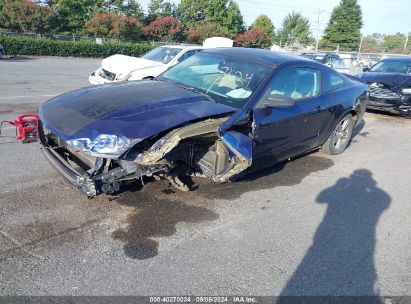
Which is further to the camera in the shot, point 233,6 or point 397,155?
point 233,6

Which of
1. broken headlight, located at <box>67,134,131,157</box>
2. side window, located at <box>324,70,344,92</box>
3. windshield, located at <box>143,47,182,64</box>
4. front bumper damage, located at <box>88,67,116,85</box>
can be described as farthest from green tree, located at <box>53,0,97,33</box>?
broken headlight, located at <box>67,134,131,157</box>

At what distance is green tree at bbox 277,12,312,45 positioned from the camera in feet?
253

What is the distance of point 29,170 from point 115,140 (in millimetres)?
1971

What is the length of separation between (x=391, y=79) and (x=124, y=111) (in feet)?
27.9

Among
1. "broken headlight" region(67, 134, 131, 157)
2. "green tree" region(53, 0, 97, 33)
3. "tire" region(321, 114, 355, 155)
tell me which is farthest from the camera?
"green tree" region(53, 0, 97, 33)

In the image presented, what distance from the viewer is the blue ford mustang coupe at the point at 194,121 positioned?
10.4 feet

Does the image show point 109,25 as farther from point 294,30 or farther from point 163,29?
point 294,30

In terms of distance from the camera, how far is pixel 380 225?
374 centimetres

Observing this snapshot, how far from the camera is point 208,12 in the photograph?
185ft

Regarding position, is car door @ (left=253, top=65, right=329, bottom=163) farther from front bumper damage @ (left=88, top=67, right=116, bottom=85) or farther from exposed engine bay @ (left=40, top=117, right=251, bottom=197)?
front bumper damage @ (left=88, top=67, right=116, bottom=85)

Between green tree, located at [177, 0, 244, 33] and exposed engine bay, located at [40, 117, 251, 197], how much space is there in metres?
54.0

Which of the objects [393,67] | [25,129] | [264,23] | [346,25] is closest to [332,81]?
[25,129]

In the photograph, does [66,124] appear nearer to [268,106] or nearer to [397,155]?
[268,106]

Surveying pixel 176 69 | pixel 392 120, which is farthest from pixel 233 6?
pixel 176 69
